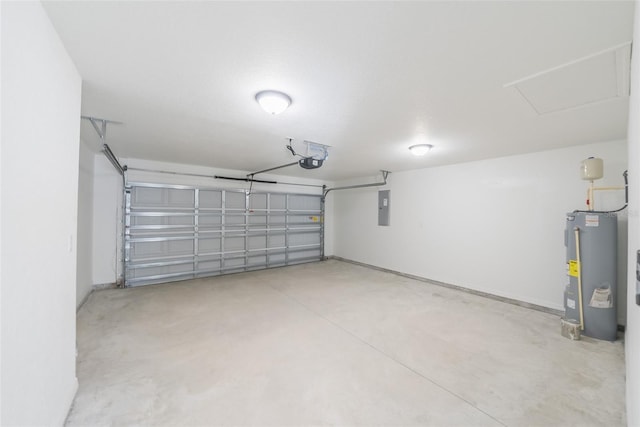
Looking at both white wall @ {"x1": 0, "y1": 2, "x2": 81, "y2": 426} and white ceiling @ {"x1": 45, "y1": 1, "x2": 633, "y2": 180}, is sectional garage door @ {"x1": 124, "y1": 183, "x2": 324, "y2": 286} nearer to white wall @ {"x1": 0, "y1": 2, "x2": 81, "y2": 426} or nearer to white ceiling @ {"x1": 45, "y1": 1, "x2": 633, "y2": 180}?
white ceiling @ {"x1": 45, "y1": 1, "x2": 633, "y2": 180}

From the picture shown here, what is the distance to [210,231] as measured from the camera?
213 inches

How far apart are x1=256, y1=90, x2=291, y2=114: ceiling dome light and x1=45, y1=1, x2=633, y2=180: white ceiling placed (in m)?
0.06

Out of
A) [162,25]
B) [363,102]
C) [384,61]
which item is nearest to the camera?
[162,25]

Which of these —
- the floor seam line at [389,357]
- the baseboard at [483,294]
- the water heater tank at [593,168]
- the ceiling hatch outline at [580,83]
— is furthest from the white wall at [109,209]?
the water heater tank at [593,168]

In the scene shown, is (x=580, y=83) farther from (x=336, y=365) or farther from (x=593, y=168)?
(x=336, y=365)

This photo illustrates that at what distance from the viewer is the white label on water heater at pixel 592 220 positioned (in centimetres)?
281

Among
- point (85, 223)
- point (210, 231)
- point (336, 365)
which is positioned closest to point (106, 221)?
point (85, 223)

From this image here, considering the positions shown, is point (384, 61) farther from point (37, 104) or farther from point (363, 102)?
point (37, 104)

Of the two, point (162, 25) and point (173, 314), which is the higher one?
point (162, 25)

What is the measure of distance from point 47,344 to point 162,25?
180 cm

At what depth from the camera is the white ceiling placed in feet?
4.03

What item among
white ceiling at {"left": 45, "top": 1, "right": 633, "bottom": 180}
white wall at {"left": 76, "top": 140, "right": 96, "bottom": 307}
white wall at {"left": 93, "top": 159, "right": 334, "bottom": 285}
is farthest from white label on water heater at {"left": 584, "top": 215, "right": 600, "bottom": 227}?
white wall at {"left": 93, "top": 159, "right": 334, "bottom": 285}

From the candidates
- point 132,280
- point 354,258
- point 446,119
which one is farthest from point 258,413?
point 354,258

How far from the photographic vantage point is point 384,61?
1.60m
